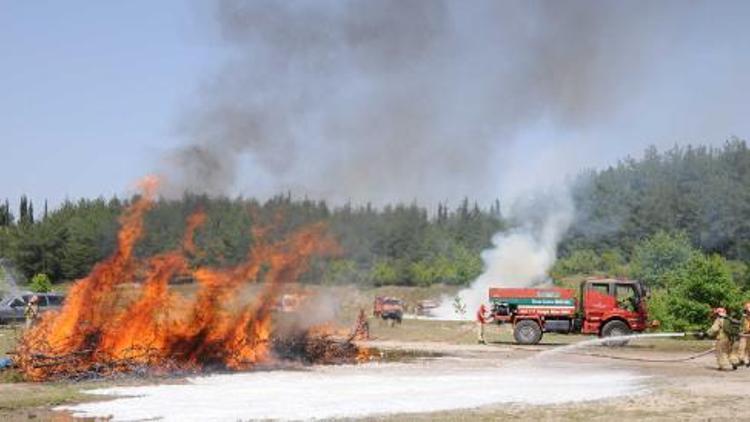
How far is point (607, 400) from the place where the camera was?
17906 millimetres

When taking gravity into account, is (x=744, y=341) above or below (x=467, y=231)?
below

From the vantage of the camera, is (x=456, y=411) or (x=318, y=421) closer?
(x=318, y=421)

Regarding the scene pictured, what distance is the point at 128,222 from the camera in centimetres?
2520

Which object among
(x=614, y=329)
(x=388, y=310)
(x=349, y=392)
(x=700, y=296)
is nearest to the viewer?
(x=349, y=392)

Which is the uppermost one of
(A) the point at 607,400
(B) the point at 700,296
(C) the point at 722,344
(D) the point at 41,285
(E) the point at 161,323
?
(D) the point at 41,285

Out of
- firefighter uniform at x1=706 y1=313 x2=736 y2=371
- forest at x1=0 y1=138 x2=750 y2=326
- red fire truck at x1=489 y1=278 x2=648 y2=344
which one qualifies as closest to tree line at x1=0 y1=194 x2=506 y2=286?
forest at x1=0 y1=138 x2=750 y2=326

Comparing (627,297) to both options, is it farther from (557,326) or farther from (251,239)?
(251,239)

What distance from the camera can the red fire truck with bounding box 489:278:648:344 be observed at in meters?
34.7

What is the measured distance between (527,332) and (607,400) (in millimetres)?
17746

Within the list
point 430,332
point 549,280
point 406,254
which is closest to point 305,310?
point 430,332

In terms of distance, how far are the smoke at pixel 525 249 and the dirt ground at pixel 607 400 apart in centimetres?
2122

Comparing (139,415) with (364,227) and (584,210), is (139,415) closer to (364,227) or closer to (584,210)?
(364,227)

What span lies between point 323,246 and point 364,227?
26.5 feet

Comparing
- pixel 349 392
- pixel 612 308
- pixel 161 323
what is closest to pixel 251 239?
pixel 161 323
